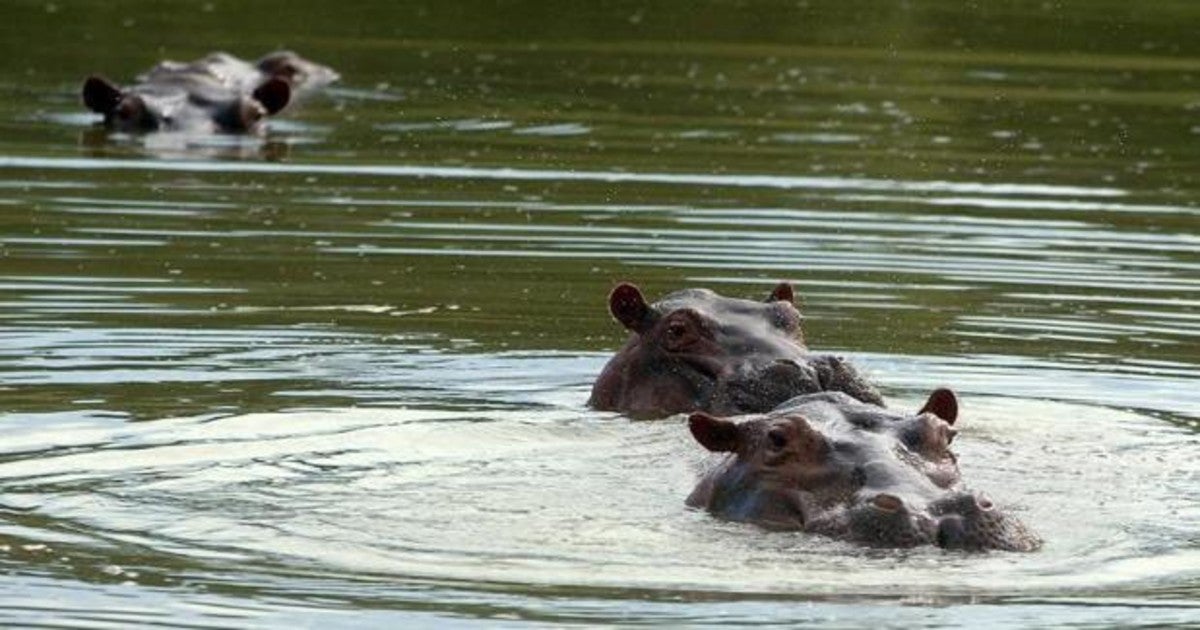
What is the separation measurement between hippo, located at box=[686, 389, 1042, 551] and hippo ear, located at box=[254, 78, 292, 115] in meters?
13.7

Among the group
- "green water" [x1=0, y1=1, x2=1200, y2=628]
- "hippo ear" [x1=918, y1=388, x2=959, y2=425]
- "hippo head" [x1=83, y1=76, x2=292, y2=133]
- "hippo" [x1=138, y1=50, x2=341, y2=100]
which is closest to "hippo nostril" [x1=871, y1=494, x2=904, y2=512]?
"green water" [x1=0, y1=1, x2=1200, y2=628]

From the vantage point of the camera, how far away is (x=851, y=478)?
10.0m

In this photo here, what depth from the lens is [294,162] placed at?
21.6 m

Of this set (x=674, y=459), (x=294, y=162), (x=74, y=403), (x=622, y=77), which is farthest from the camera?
(x=622, y=77)

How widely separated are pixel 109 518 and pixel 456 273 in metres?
6.58

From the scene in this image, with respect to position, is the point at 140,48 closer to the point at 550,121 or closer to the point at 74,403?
the point at 550,121

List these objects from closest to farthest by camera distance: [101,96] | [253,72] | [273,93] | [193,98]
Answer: [101,96] → [193,98] → [273,93] → [253,72]

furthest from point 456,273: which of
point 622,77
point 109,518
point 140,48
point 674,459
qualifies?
point 140,48

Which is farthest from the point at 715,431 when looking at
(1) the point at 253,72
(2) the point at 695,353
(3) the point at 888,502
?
(1) the point at 253,72

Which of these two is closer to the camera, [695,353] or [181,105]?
[695,353]

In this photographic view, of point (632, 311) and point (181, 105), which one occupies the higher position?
point (181, 105)

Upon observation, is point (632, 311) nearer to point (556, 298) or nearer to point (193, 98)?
point (556, 298)

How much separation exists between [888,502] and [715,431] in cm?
111

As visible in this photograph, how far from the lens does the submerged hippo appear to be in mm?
23406
